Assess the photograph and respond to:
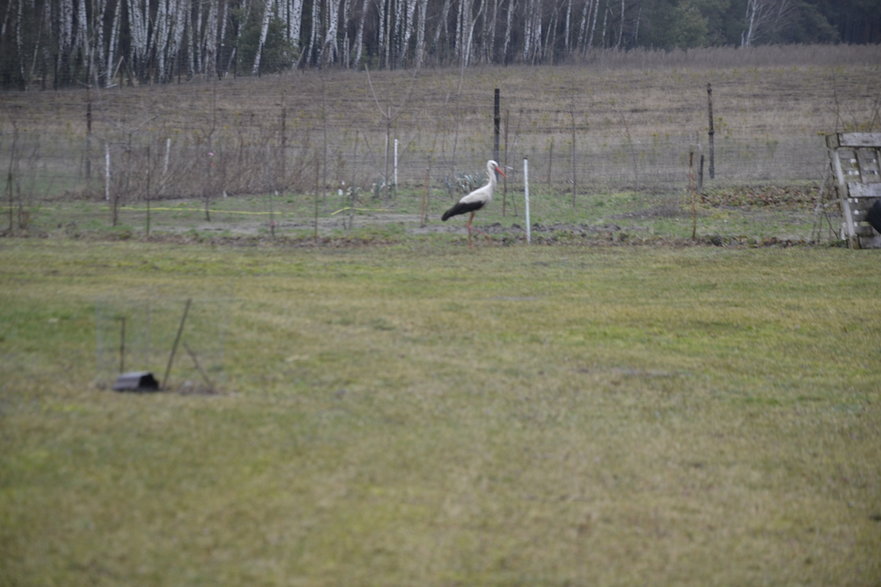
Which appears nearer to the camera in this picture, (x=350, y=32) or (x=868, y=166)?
(x=868, y=166)

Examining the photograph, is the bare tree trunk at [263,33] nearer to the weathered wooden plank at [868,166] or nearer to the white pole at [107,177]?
the white pole at [107,177]

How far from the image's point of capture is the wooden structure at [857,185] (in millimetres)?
15859

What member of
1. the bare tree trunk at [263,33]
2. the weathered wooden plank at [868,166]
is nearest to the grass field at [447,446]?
the weathered wooden plank at [868,166]

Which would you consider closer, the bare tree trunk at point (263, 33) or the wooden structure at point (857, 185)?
the wooden structure at point (857, 185)

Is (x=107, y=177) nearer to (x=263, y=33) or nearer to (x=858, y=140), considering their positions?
(x=858, y=140)

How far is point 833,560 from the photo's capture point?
4926 mm

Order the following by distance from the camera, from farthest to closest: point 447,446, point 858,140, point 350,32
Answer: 1. point 350,32
2. point 858,140
3. point 447,446

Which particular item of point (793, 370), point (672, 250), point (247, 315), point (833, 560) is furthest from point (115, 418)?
point (672, 250)

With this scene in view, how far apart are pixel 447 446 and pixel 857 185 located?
12.2 metres

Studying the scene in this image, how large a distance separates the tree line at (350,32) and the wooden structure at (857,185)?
735 inches

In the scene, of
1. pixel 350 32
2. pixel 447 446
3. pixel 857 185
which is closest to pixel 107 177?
pixel 857 185

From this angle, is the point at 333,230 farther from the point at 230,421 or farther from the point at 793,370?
the point at 230,421

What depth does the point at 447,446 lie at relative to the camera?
5867 mm

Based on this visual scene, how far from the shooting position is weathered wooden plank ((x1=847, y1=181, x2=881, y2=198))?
52.5 ft
